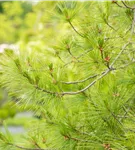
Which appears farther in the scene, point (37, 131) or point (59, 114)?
point (37, 131)

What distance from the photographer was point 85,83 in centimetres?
232

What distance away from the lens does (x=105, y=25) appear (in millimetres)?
2346

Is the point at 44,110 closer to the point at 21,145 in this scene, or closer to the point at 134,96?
the point at 21,145

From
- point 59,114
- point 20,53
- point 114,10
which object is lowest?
point 59,114

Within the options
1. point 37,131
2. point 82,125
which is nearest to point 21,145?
point 37,131

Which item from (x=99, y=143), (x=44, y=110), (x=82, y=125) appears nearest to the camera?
(x=99, y=143)

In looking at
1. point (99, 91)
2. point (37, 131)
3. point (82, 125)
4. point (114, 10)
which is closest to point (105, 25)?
point (114, 10)

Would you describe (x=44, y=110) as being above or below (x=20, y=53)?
below

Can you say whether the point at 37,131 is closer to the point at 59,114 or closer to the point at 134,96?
the point at 59,114

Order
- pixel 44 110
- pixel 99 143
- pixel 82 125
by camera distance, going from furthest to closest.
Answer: pixel 44 110 → pixel 82 125 → pixel 99 143

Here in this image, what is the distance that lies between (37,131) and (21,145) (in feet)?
0.41

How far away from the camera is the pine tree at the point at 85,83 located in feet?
6.79

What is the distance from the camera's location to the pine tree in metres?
2.07

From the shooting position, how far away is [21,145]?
2.56m
